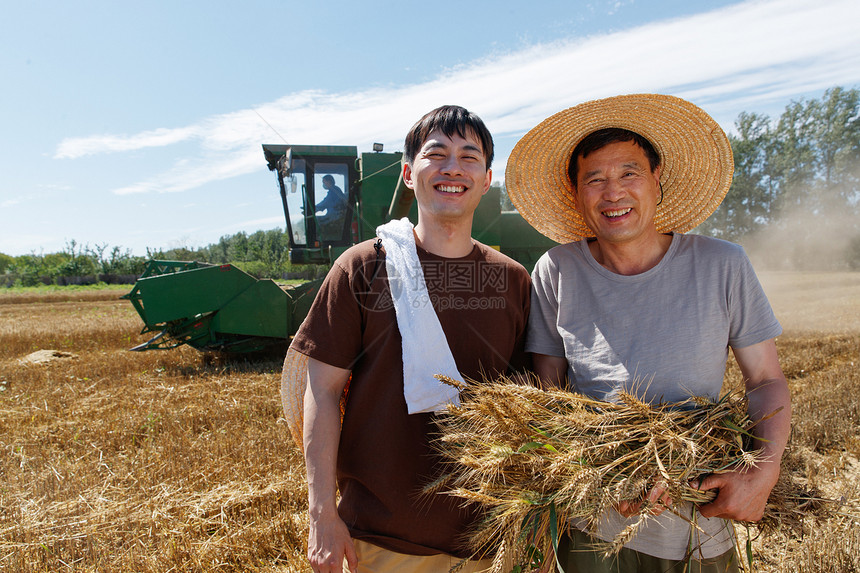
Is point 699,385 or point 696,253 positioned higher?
point 696,253

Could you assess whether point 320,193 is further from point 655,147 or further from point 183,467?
point 655,147

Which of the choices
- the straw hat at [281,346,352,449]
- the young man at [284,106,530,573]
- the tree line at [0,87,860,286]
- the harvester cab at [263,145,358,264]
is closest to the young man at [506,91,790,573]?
the young man at [284,106,530,573]

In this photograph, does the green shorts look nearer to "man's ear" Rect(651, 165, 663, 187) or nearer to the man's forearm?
the man's forearm

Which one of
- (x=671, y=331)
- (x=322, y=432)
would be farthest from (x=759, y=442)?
(x=322, y=432)

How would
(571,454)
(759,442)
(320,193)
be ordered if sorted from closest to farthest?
(571,454) < (759,442) < (320,193)

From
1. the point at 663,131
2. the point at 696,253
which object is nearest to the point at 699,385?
the point at 696,253

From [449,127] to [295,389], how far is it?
3.53 ft

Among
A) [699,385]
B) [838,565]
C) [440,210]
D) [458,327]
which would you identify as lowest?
[838,565]

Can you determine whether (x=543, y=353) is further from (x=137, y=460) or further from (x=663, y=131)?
(x=137, y=460)

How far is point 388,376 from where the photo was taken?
1.66 meters

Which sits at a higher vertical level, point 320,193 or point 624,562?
point 320,193

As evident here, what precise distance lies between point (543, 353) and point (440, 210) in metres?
0.63

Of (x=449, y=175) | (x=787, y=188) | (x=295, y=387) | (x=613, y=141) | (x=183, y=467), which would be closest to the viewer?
(x=449, y=175)

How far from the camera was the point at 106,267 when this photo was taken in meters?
47.0
